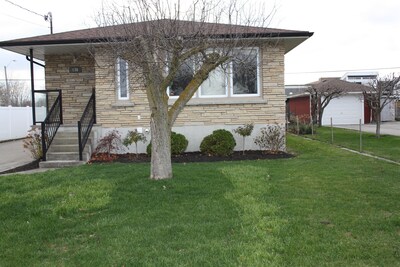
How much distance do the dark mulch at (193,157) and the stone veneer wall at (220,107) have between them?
100 cm


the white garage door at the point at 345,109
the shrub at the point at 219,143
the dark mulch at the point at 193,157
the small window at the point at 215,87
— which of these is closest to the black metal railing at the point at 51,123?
the dark mulch at the point at 193,157

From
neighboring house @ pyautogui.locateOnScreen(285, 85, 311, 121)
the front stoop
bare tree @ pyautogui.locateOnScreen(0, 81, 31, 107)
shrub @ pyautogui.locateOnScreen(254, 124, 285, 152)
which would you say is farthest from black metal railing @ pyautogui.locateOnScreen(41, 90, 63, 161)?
bare tree @ pyautogui.locateOnScreen(0, 81, 31, 107)

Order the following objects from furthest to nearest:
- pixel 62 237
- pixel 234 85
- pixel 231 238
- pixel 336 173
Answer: pixel 234 85 < pixel 336 173 < pixel 62 237 < pixel 231 238

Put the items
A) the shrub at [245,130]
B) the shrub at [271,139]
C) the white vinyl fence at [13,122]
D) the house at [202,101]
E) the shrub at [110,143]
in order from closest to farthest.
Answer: the shrub at [245,130]
the shrub at [110,143]
the shrub at [271,139]
the house at [202,101]
the white vinyl fence at [13,122]

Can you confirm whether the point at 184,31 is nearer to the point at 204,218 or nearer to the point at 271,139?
the point at 204,218

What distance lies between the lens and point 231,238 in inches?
188

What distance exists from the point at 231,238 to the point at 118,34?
6.20 metres

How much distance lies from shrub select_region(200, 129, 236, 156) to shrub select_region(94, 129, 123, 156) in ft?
8.68

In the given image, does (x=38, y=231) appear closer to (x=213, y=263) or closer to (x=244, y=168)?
(x=213, y=263)

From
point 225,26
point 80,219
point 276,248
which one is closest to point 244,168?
point 225,26

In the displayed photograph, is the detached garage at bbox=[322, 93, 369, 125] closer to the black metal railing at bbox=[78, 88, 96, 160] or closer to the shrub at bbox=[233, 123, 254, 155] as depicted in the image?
the shrub at bbox=[233, 123, 254, 155]

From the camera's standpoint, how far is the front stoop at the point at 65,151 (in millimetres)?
11547

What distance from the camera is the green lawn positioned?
4293 millimetres

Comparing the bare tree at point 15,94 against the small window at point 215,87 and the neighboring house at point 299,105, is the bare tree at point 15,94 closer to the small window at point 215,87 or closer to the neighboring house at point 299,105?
the neighboring house at point 299,105
